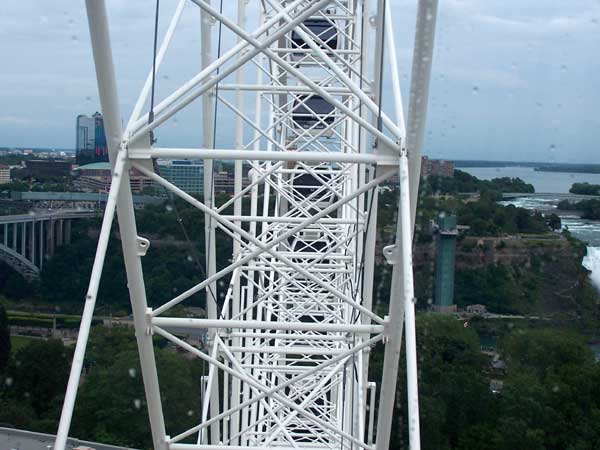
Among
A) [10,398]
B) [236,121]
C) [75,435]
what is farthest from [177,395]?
[236,121]

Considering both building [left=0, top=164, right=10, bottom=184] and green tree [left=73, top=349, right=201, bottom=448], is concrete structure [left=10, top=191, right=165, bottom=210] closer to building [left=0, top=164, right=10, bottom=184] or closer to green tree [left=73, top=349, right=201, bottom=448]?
building [left=0, top=164, right=10, bottom=184]

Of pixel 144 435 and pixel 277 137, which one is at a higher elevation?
pixel 277 137

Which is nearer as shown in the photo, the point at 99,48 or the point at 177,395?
the point at 99,48

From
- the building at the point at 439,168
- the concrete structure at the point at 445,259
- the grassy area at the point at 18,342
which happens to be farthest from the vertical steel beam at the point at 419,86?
the grassy area at the point at 18,342

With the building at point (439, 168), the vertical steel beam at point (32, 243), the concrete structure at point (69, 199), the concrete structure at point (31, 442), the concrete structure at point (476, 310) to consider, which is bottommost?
the concrete structure at point (31, 442)

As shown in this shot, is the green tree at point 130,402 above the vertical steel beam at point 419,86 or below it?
below

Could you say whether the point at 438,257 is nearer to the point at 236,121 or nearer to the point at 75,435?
the point at 75,435

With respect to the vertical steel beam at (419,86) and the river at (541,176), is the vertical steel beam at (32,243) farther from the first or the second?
the vertical steel beam at (419,86)
